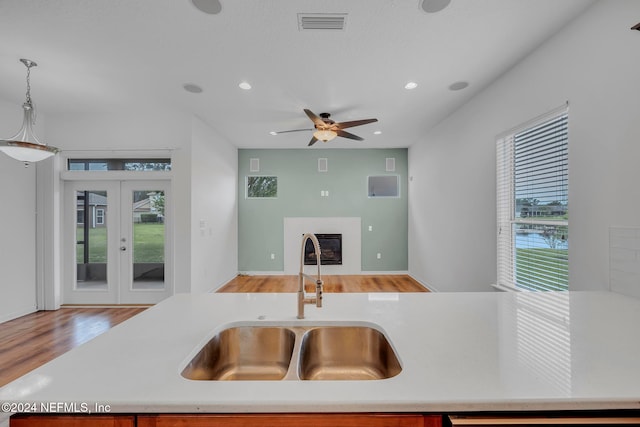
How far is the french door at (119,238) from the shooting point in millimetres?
4043

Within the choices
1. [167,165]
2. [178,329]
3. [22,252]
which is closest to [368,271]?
[167,165]

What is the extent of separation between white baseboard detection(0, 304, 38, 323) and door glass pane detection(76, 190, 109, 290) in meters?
0.53

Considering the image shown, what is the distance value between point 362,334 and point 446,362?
40 centimetres

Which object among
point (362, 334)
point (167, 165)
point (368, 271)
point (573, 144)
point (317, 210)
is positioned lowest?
point (368, 271)

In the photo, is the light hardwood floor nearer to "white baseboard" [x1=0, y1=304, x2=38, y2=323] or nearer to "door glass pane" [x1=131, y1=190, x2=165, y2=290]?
"door glass pane" [x1=131, y1=190, x2=165, y2=290]

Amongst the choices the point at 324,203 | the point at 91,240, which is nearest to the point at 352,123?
the point at 324,203

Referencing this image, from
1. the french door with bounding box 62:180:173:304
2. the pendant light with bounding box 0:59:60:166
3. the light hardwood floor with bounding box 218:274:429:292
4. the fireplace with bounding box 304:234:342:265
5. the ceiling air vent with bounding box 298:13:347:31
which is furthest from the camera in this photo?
the fireplace with bounding box 304:234:342:265

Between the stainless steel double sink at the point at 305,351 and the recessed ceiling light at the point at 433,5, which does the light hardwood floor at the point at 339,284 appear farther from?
the recessed ceiling light at the point at 433,5

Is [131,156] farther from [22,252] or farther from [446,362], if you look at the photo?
[446,362]

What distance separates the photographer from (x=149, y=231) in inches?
160

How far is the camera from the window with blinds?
2215 mm

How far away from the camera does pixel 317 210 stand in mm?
6152

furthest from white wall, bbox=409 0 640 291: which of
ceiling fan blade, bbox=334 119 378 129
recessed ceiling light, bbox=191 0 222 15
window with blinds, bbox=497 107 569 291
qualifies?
recessed ceiling light, bbox=191 0 222 15

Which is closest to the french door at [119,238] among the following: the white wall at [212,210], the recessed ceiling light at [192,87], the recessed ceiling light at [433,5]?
the white wall at [212,210]
